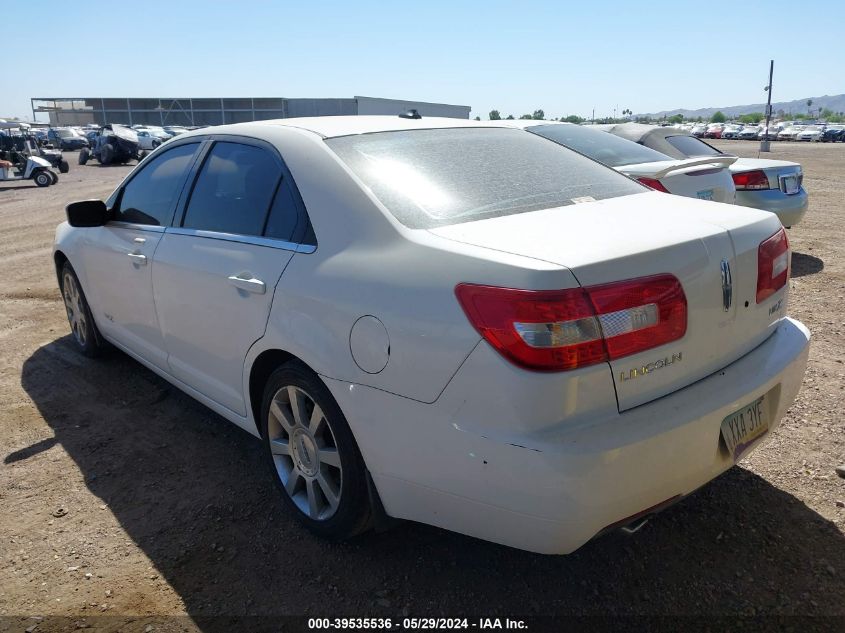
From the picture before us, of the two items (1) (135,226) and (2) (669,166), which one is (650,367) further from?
(2) (669,166)

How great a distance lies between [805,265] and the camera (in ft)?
23.7

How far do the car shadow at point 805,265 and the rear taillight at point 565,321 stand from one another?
564cm

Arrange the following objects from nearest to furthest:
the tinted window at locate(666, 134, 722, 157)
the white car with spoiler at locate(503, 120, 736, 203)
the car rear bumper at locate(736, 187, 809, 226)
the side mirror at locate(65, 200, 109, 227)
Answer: the side mirror at locate(65, 200, 109, 227), the white car with spoiler at locate(503, 120, 736, 203), the car rear bumper at locate(736, 187, 809, 226), the tinted window at locate(666, 134, 722, 157)

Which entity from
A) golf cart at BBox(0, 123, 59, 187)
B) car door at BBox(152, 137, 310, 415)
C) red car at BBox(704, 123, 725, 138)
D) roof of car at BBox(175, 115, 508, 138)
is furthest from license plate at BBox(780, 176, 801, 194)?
red car at BBox(704, 123, 725, 138)

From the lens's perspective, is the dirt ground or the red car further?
the red car

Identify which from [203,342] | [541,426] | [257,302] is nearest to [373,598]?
[541,426]

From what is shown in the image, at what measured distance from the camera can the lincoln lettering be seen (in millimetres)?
1994

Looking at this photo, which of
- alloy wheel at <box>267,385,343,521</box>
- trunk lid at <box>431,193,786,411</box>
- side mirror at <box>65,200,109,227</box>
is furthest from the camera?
side mirror at <box>65,200,109,227</box>

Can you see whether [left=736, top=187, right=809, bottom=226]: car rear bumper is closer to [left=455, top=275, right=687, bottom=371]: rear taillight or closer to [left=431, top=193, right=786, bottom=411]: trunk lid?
[left=431, top=193, right=786, bottom=411]: trunk lid

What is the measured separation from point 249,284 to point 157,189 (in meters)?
1.46

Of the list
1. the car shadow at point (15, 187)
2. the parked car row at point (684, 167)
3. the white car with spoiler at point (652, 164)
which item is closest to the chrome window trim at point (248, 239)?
the white car with spoiler at point (652, 164)

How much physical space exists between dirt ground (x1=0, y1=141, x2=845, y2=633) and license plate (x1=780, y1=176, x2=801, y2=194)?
4142mm

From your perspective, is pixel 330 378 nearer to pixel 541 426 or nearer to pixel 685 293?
pixel 541 426

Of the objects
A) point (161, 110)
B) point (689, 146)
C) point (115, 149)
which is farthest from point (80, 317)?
point (161, 110)
